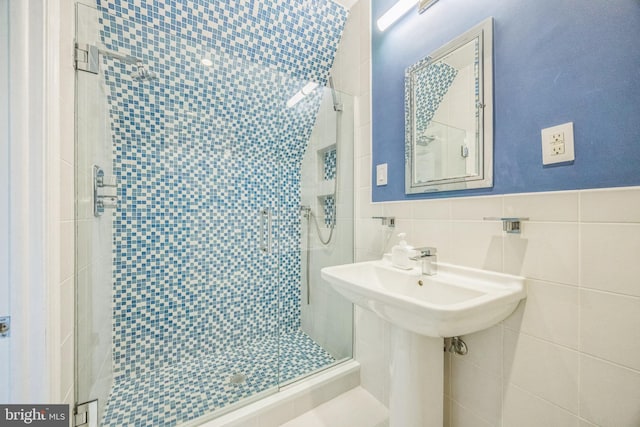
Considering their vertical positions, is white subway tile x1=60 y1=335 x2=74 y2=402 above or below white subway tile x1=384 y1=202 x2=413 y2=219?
below

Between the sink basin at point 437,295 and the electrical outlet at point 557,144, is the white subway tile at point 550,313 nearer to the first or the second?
the sink basin at point 437,295

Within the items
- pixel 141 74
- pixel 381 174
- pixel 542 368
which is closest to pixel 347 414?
pixel 542 368

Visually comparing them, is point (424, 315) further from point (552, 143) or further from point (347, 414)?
point (347, 414)

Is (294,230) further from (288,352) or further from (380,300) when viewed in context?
(380,300)

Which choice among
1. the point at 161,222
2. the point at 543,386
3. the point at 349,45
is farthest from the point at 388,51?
the point at 161,222

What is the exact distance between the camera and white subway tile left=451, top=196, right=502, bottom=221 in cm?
91

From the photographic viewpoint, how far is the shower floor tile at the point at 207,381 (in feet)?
4.11

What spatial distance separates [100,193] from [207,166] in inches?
30.5

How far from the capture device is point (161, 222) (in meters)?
1.81

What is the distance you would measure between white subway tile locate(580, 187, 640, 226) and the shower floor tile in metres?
1.53

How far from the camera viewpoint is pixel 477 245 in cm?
97

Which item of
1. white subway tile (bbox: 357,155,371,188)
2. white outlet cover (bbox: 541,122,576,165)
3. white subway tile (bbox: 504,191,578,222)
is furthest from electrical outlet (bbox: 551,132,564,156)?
white subway tile (bbox: 357,155,371,188)

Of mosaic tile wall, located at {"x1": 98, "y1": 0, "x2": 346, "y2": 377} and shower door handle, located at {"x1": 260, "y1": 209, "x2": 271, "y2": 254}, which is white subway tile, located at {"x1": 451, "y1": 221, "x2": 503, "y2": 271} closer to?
mosaic tile wall, located at {"x1": 98, "y1": 0, "x2": 346, "y2": 377}

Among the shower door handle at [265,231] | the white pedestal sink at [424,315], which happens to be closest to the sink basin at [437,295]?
the white pedestal sink at [424,315]
